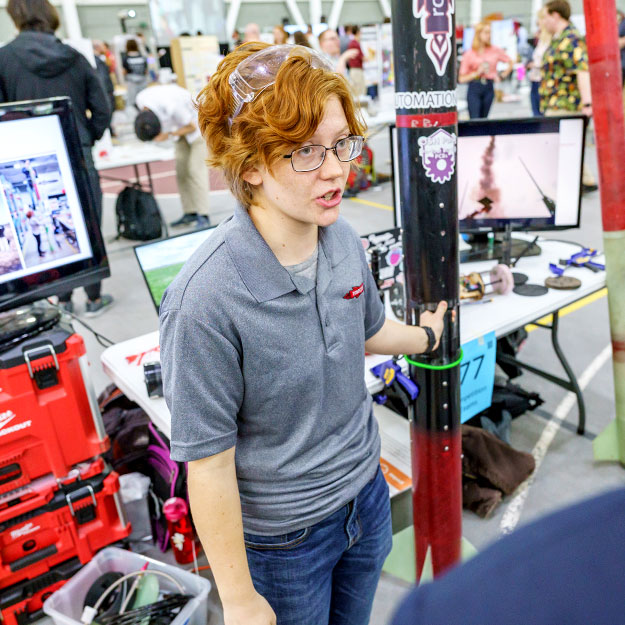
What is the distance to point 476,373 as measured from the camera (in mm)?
2004

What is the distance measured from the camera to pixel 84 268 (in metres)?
1.87

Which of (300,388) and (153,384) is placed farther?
(153,384)

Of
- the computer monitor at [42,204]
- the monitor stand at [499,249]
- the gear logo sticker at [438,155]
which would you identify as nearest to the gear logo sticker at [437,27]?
the gear logo sticker at [438,155]

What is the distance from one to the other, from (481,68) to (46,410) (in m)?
7.40

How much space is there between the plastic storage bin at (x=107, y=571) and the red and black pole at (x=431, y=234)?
71cm

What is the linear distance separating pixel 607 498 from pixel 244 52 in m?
0.86

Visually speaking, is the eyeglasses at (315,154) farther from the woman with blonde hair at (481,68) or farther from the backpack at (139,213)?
the woman with blonde hair at (481,68)

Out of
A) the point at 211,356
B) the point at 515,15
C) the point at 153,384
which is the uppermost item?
the point at 515,15

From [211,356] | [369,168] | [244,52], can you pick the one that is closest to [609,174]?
[244,52]

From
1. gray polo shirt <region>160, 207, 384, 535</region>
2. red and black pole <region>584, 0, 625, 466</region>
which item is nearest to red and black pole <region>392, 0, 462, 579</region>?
gray polo shirt <region>160, 207, 384, 535</region>

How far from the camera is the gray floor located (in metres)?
2.31

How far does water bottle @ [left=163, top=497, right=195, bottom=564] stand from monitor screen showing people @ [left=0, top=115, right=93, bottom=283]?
87 cm

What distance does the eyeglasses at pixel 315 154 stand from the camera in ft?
→ 3.13

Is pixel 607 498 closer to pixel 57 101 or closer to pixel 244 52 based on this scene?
pixel 244 52
